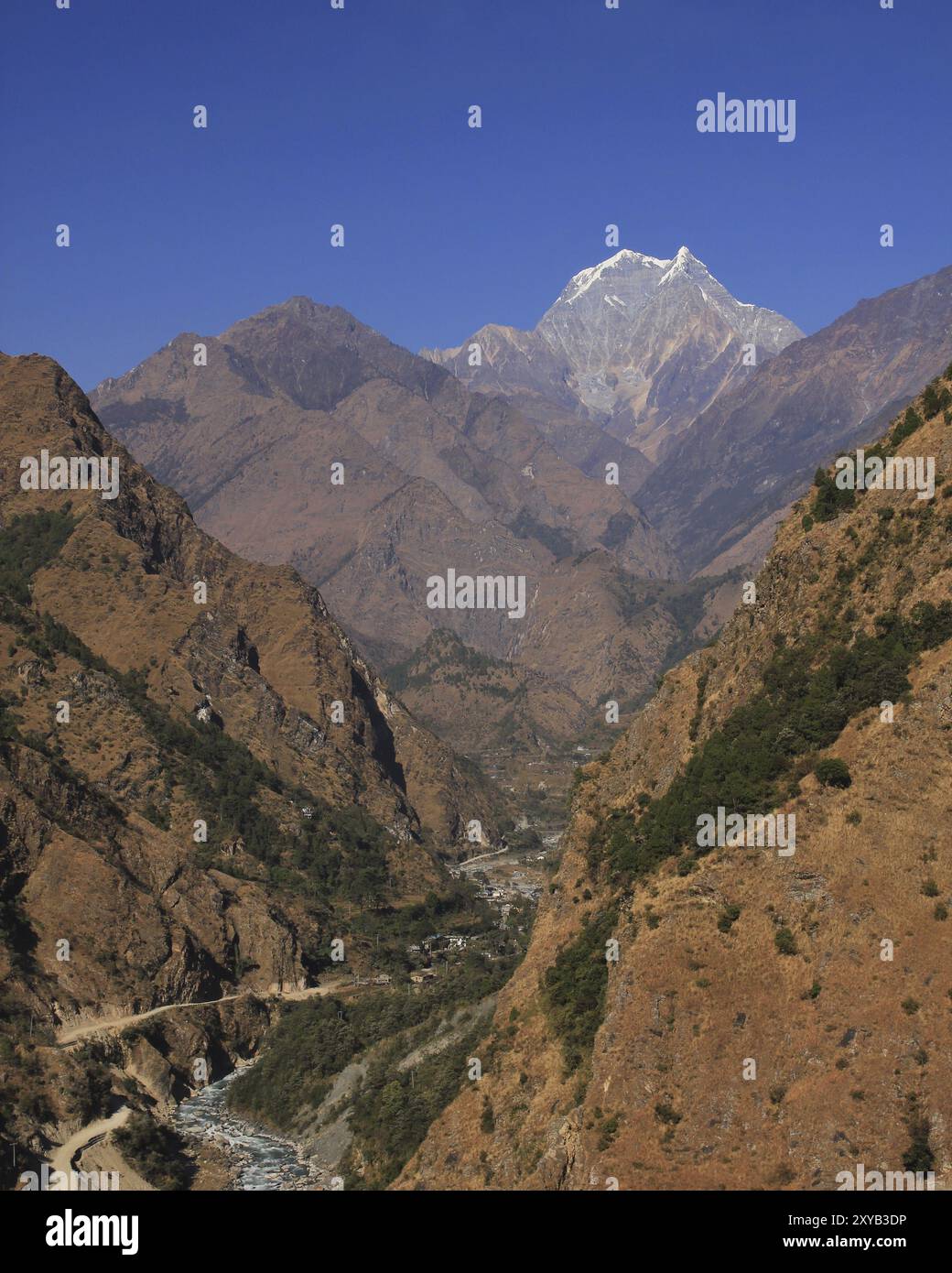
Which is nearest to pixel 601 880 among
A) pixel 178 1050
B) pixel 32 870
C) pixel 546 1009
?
pixel 546 1009

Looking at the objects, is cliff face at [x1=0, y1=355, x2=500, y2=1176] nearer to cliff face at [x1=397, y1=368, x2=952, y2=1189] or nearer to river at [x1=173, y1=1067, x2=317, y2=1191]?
river at [x1=173, y1=1067, x2=317, y2=1191]

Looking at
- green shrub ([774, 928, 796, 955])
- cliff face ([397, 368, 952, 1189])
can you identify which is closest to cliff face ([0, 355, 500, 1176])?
cliff face ([397, 368, 952, 1189])

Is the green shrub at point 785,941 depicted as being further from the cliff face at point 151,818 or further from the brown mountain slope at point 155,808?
the brown mountain slope at point 155,808

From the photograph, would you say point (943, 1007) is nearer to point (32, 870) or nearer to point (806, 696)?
point (806, 696)

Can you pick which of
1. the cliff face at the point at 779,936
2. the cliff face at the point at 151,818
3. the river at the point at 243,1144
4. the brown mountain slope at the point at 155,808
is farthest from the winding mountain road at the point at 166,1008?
the cliff face at the point at 779,936

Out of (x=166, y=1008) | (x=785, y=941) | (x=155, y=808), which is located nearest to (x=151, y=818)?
(x=155, y=808)

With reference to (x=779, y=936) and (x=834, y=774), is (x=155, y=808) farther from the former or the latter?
(x=779, y=936)
